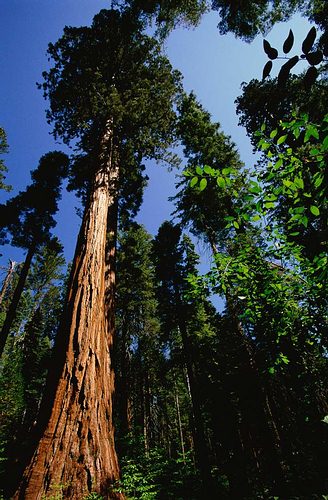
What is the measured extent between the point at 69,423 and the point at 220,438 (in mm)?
12040

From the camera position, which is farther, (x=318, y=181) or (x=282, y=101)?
(x=282, y=101)

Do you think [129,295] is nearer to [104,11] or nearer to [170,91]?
[170,91]

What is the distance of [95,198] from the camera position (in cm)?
559

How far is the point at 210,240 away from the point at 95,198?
8.80m

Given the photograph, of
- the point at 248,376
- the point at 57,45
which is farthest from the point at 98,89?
the point at 248,376

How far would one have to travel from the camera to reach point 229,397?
12.2 meters

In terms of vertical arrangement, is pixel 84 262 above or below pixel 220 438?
above

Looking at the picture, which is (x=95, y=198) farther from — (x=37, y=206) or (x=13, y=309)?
(x=37, y=206)

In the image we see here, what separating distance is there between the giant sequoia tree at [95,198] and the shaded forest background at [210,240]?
5cm

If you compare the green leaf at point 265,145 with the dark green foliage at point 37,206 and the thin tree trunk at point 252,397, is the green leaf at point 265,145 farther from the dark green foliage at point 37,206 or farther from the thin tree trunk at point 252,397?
the dark green foliage at point 37,206

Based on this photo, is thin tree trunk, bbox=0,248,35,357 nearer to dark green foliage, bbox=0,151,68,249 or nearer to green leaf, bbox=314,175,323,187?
dark green foliage, bbox=0,151,68,249

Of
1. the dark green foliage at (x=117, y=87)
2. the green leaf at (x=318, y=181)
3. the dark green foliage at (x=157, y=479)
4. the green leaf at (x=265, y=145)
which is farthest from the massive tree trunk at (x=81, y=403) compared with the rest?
the dark green foliage at (x=117, y=87)

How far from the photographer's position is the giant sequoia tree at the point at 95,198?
297 centimetres

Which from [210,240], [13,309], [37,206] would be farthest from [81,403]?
[37,206]
